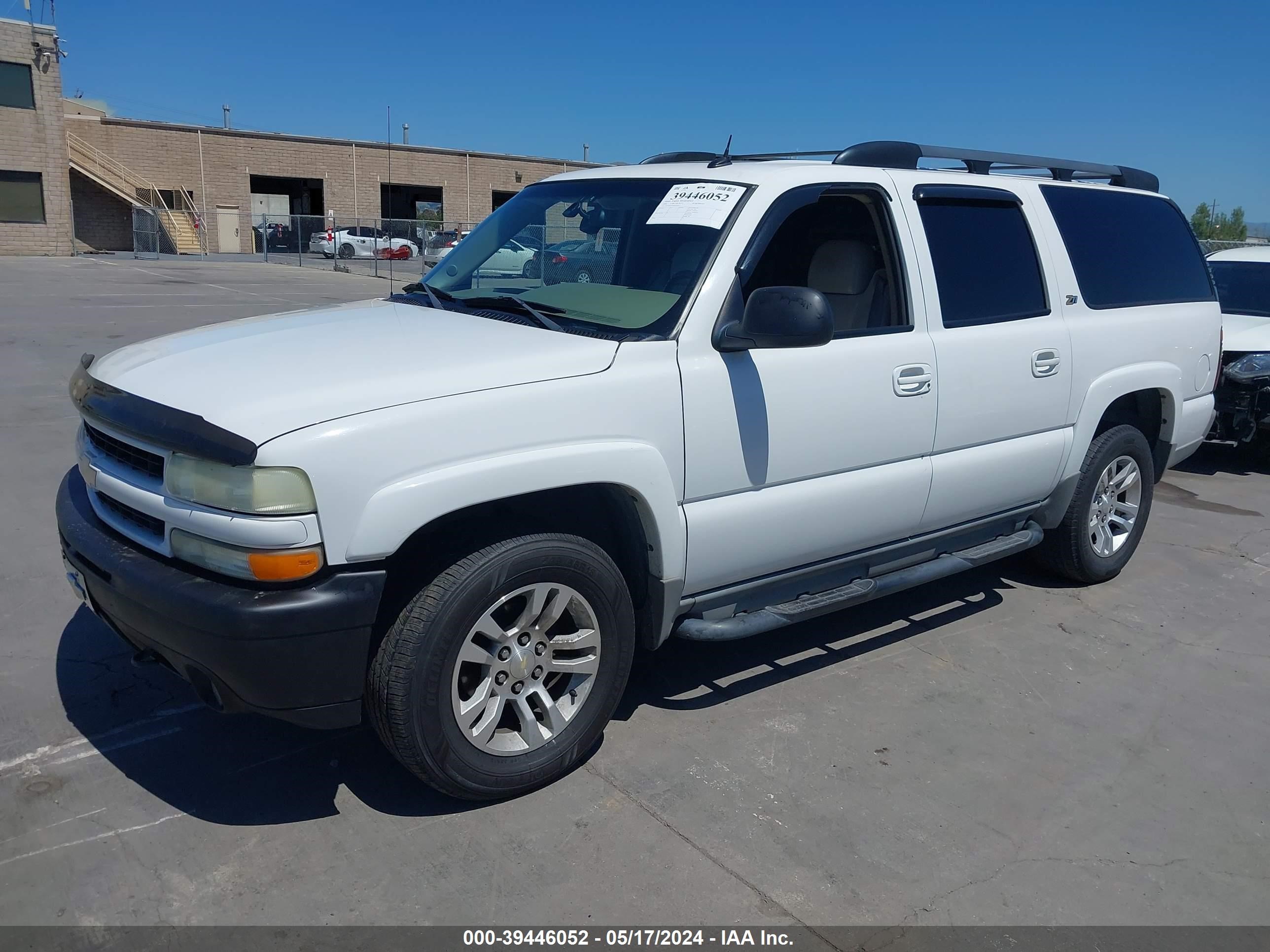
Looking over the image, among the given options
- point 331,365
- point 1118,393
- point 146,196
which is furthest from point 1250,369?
point 146,196

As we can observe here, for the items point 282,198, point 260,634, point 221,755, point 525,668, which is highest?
point 282,198

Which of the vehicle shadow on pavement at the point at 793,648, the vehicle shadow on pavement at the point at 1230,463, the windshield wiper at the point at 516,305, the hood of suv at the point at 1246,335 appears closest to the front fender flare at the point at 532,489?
the windshield wiper at the point at 516,305

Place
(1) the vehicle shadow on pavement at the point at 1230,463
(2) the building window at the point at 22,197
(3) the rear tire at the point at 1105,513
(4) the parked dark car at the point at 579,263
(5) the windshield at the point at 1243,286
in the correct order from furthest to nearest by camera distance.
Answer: (2) the building window at the point at 22,197, (5) the windshield at the point at 1243,286, (1) the vehicle shadow on pavement at the point at 1230,463, (3) the rear tire at the point at 1105,513, (4) the parked dark car at the point at 579,263

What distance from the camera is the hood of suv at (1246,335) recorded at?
8211 mm

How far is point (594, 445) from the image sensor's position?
3.20 m

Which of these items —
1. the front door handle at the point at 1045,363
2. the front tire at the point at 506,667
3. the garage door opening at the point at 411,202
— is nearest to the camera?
the front tire at the point at 506,667

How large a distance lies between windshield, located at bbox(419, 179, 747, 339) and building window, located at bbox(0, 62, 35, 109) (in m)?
37.8

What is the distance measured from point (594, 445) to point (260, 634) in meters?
1.13

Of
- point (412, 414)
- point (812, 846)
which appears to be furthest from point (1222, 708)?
point (412, 414)

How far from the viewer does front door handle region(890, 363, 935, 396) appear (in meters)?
4.04

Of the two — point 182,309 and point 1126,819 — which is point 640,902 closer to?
point 1126,819

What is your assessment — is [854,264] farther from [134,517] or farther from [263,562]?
[134,517]

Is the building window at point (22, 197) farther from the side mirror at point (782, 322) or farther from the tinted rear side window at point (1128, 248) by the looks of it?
the side mirror at point (782, 322)

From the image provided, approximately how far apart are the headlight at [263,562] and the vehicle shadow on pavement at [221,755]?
36.3 inches
